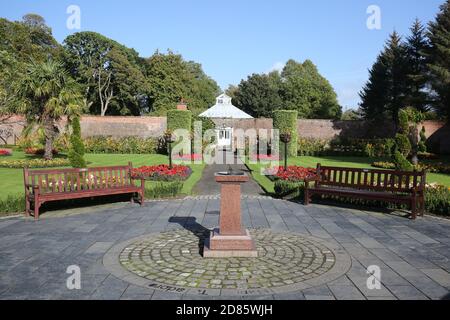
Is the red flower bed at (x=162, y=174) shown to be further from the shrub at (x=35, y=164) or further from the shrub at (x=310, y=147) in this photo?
the shrub at (x=310, y=147)

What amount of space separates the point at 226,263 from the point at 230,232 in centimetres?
58

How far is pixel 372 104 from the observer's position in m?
33.2

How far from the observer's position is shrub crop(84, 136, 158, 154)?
26859 mm

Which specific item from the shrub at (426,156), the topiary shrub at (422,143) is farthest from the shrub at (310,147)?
the topiary shrub at (422,143)

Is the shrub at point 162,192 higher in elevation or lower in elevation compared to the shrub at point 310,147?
lower

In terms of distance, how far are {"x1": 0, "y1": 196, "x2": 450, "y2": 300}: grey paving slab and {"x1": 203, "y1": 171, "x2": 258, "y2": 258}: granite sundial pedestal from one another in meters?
1.20

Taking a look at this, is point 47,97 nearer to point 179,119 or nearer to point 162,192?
point 179,119

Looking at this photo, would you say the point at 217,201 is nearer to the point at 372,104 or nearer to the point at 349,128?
the point at 349,128

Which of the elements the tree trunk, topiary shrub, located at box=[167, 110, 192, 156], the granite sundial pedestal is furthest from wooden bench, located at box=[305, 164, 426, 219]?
topiary shrub, located at box=[167, 110, 192, 156]

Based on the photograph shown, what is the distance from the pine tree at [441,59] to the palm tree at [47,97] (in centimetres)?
2234

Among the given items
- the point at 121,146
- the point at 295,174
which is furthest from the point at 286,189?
the point at 121,146

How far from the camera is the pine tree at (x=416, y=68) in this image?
91.1 feet

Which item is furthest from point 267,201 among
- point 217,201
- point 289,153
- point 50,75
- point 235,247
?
point 289,153
